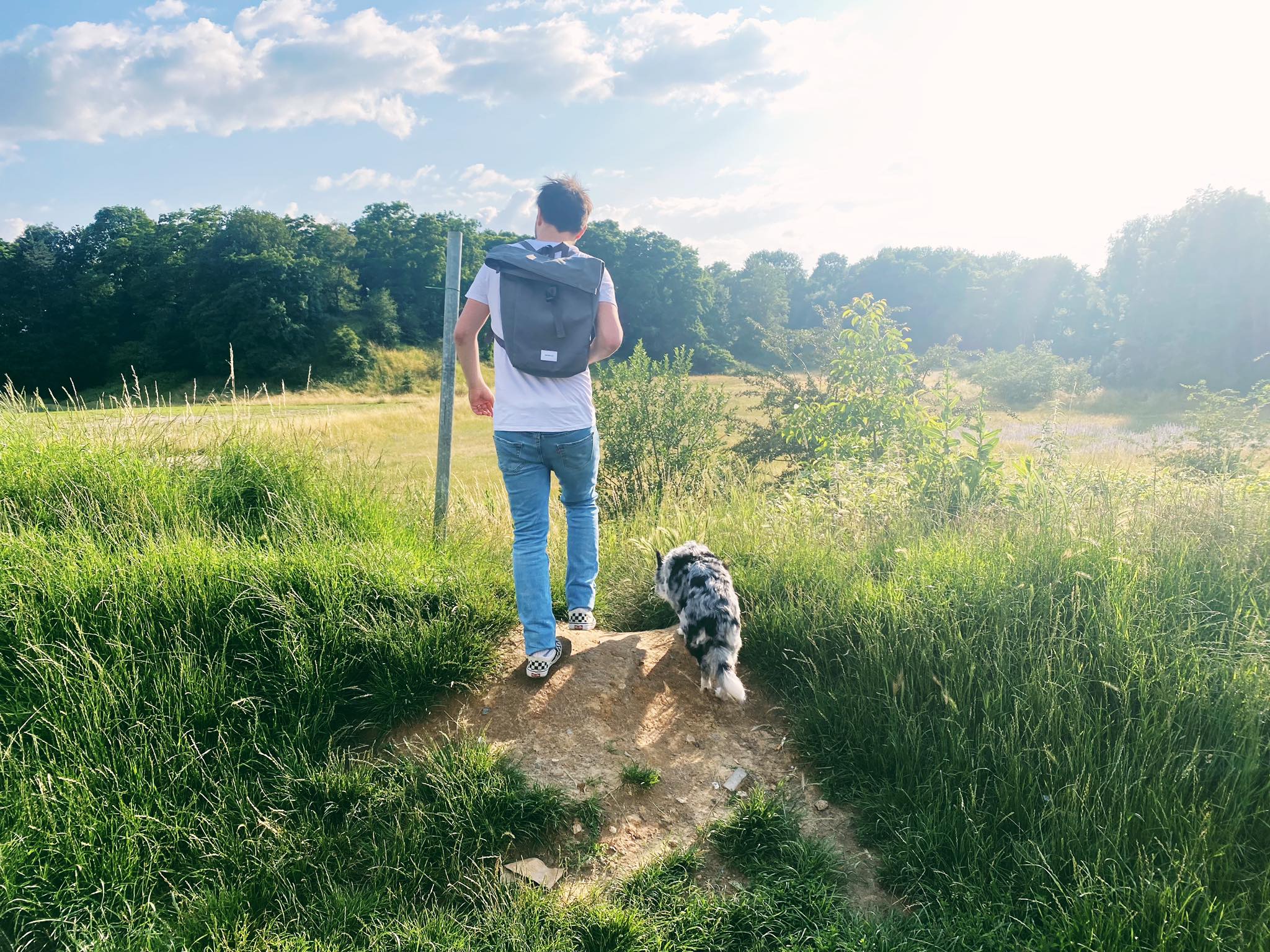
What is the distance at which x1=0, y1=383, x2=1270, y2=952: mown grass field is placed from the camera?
94.3 inches

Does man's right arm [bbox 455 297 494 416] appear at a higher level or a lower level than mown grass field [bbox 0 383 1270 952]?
higher

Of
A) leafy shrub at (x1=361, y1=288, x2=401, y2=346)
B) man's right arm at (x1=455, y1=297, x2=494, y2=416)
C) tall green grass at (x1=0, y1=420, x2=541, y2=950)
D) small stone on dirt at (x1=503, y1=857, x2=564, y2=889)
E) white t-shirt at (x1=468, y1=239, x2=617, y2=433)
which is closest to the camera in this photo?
tall green grass at (x1=0, y1=420, x2=541, y2=950)

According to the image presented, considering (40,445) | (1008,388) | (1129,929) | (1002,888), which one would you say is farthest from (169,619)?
(1008,388)

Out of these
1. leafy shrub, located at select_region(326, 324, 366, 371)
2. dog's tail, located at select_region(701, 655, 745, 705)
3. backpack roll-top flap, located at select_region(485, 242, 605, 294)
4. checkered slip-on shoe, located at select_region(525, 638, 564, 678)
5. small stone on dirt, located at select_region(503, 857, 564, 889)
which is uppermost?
leafy shrub, located at select_region(326, 324, 366, 371)

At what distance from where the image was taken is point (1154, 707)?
282cm

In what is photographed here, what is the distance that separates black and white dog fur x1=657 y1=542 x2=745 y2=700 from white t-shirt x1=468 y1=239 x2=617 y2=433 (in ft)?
4.05

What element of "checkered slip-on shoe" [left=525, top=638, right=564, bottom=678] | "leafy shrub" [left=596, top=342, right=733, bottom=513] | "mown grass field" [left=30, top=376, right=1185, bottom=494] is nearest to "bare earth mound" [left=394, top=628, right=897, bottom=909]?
"checkered slip-on shoe" [left=525, top=638, right=564, bottom=678]

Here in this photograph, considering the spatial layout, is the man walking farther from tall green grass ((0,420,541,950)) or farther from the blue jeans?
tall green grass ((0,420,541,950))

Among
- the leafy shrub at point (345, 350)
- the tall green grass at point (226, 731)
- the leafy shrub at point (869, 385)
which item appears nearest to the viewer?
the tall green grass at point (226, 731)

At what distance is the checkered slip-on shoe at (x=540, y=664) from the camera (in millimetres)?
3664

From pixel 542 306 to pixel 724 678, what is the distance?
227cm

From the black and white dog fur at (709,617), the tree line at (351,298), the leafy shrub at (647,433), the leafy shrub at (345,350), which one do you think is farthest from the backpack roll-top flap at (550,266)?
the leafy shrub at (345,350)

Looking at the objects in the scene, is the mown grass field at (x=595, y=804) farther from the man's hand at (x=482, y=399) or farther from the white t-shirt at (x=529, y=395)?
the white t-shirt at (x=529, y=395)

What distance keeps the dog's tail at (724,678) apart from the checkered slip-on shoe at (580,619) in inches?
31.2
